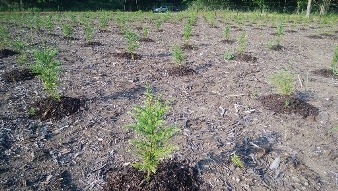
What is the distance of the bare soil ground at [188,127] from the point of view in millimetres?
4254

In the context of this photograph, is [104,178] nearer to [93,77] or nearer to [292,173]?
[292,173]

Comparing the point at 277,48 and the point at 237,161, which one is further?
the point at 277,48

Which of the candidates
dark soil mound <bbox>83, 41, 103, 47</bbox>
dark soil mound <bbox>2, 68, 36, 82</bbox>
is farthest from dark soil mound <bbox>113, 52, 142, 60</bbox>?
dark soil mound <bbox>2, 68, 36, 82</bbox>

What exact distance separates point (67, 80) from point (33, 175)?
412 cm

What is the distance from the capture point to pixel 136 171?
416 centimetres

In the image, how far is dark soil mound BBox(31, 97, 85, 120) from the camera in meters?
5.81

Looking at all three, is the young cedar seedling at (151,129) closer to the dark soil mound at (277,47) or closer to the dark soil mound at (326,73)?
the dark soil mound at (326,73)

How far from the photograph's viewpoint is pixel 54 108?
594cm

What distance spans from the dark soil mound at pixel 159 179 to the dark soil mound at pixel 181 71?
459cm

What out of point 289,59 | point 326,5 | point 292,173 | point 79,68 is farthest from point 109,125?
point 326,5

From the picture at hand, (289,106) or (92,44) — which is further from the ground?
(92,44)

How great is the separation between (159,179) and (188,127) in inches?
72.8

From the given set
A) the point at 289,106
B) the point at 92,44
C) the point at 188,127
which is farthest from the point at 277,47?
the point at 188,127

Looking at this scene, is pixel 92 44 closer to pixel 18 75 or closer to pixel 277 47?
pixel 18 75
